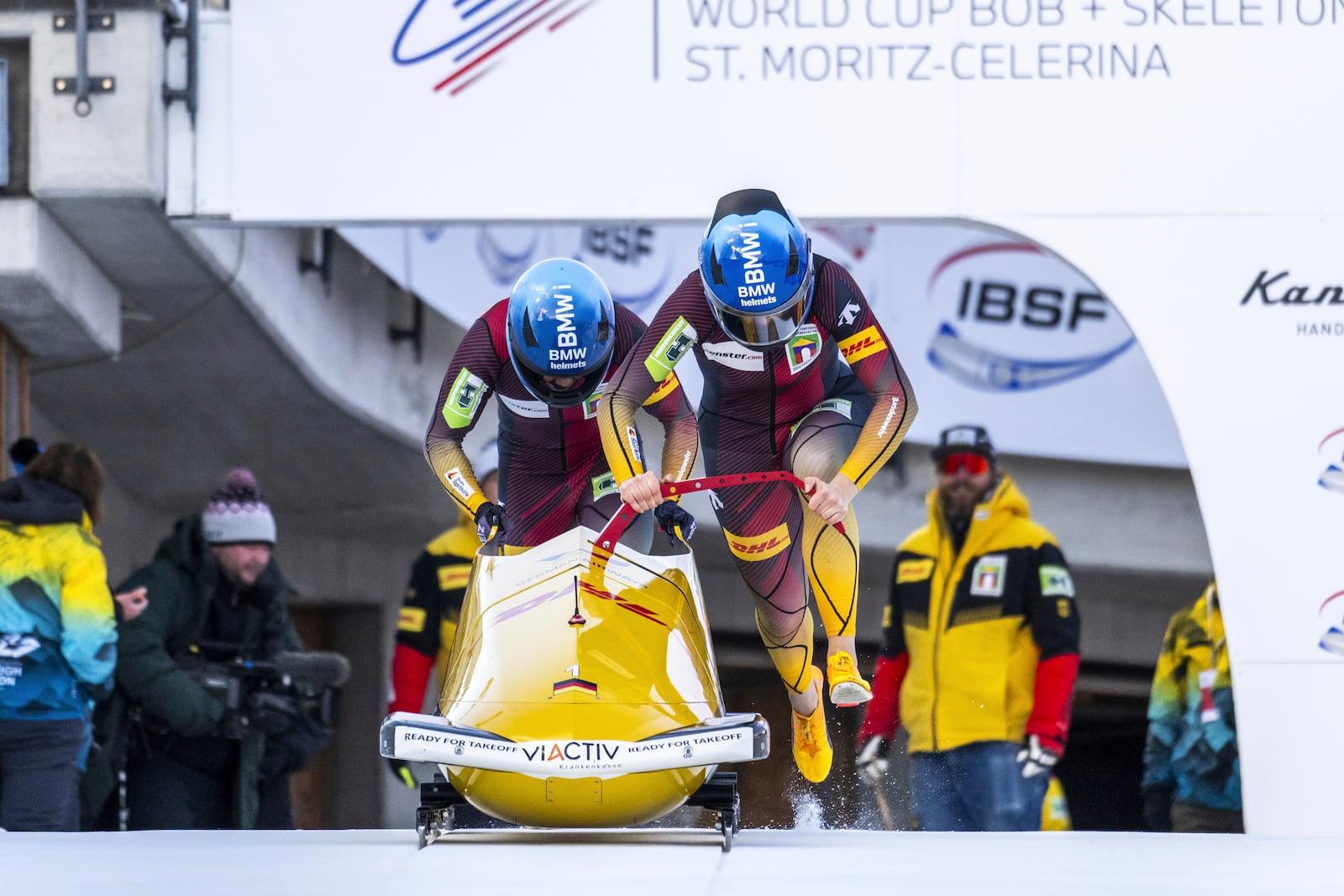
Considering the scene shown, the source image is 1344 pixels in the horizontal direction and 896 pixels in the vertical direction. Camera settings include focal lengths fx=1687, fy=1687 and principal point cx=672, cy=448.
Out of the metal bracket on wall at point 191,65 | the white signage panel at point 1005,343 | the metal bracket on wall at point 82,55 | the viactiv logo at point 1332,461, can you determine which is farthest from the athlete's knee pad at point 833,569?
the white signage panel at point 1005,343

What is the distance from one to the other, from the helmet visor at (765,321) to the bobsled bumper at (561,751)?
102 centimetres

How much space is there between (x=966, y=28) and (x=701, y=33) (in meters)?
0.86

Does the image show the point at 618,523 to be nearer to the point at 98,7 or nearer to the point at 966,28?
the point at 966,28

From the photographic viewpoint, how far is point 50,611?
4.62m

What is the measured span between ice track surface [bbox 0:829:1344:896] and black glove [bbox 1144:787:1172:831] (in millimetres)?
1343

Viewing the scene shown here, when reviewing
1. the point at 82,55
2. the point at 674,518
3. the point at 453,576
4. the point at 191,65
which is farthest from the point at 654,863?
the point at 82,55

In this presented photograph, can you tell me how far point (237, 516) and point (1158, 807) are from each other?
303cm

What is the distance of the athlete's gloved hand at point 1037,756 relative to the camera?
16.6ft

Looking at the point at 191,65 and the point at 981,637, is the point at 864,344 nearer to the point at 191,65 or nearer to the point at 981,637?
the point at 981,637

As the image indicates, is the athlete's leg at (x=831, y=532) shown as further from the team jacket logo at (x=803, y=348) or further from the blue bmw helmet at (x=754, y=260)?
the blue bmw helmet at (x=754, y=260)

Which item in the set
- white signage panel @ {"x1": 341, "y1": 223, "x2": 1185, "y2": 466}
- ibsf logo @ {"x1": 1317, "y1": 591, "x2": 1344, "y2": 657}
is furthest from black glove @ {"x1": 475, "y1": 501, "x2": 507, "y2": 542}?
white signage panel @ {"x1": 341, "y1": 223, "x2": 1185, "y2": 466}

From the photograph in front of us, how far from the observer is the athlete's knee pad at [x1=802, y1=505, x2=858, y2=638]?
14.4 ft

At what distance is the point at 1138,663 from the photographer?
1125 centimetres

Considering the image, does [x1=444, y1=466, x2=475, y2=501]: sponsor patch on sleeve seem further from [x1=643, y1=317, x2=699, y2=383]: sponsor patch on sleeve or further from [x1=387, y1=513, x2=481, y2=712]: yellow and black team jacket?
[x1=387, y1=513, x2=481, y2=712]: yellow and black team jacket
